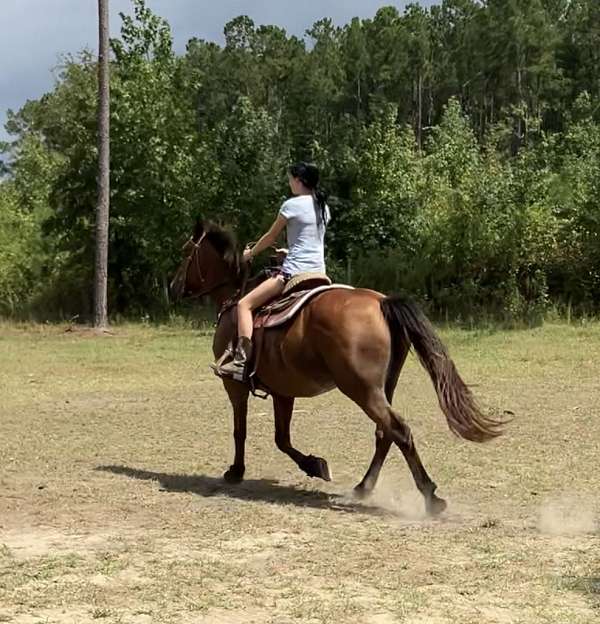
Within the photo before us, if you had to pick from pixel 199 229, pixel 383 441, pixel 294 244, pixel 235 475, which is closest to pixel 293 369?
pixel 383 441

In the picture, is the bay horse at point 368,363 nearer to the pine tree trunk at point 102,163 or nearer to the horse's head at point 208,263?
the horse's head at point 208,263

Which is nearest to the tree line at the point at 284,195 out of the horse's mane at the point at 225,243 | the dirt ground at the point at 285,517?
the dirt ground at the point at 285,517

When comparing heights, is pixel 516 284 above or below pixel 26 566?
above

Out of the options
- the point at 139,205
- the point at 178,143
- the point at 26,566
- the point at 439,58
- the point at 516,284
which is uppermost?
the point at 439,58

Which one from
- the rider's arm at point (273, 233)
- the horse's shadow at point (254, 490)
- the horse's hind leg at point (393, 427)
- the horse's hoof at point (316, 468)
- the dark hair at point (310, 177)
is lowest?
the horse's shadow at point (254, 490)

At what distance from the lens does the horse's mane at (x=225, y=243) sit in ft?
24.7

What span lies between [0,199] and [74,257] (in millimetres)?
6135

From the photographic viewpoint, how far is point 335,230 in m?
24.5

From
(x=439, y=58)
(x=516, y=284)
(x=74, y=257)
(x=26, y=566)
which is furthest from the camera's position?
(x=439, y=58)

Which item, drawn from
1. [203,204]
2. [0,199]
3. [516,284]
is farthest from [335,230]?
[0,199]

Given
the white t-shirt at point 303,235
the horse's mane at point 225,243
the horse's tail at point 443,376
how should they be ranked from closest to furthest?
the horse's tail at point 443,376 < the white t-shirt at point 303,235 < the horse's mane at point 225,243

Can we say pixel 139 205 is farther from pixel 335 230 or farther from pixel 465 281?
pixel 465 281

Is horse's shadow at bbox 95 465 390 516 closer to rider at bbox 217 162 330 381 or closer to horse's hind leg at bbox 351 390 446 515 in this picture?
horse's hind leg at bbox 351 390 446 515

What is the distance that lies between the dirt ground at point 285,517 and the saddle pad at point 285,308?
139 cm
